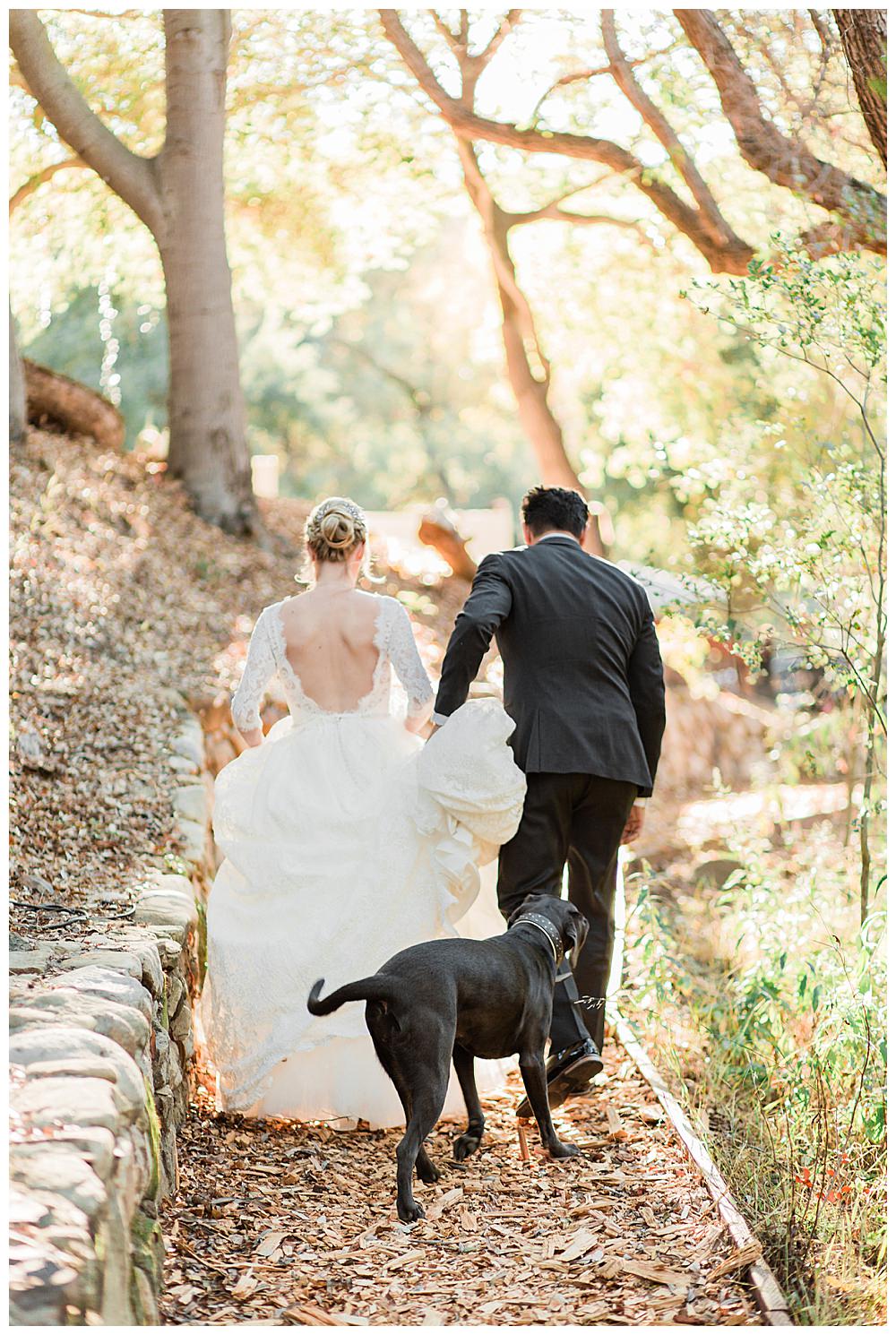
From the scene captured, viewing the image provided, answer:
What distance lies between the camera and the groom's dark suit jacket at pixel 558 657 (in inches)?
182

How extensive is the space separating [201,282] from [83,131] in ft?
4.84

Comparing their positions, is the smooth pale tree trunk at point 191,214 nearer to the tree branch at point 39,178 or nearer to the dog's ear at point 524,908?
the tree branch at point 39,178

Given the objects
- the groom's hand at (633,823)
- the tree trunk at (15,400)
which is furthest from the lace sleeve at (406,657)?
the tree trunk at (15,400)

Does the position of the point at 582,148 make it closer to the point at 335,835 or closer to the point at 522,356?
the point at 522,356

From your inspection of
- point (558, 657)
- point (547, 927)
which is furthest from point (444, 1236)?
point (558, 657)

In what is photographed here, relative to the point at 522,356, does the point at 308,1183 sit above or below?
below

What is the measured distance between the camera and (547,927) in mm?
4195

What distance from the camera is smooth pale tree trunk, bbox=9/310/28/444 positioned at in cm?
909

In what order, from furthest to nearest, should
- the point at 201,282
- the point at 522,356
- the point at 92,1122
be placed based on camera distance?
1. the point at 522,356
2. the point at 201,282
3. the point at 92,1122

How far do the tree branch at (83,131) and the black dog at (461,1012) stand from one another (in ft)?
25.6

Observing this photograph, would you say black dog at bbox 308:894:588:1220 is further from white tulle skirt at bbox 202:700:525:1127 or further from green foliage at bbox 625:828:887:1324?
green foliage at bbox 625:828:887:1324

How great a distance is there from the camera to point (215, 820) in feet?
15.8

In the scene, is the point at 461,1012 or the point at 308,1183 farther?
the point at 308,1183

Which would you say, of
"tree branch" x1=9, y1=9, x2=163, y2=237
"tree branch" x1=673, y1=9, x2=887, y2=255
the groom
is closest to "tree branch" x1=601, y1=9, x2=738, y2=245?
"tree branch" x1=673, y1=9, x2=887, y2=255
